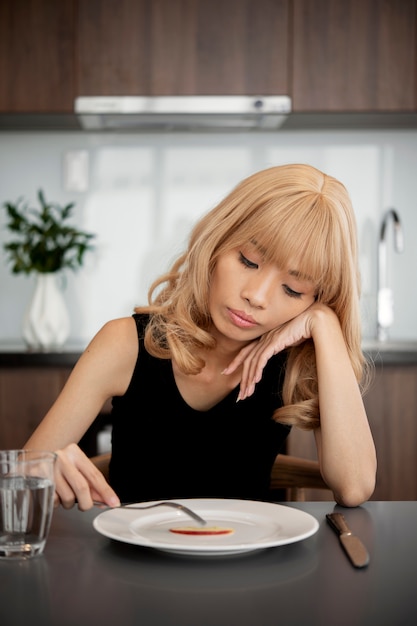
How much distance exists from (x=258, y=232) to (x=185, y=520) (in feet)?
1.98

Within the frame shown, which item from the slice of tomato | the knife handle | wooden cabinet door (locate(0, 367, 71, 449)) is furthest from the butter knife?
wooden cabinet door (locate(0, 367, 71, 449))

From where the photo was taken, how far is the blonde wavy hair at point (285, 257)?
1.52 m

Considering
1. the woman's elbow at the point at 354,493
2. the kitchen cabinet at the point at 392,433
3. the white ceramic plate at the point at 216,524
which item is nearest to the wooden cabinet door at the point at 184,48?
the kitchen cabinet at the point at 392,433

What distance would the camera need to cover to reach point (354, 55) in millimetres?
3230

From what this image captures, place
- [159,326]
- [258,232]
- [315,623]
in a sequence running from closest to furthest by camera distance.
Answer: [315,623]
[258,232]
[159,326]

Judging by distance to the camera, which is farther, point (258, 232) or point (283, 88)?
point (283, 88)

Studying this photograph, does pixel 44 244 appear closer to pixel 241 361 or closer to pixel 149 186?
pixel 149 186

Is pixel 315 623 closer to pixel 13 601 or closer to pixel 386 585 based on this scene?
pixel 386 585

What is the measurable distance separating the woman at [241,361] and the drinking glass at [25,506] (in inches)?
21.2

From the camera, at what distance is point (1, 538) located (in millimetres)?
964

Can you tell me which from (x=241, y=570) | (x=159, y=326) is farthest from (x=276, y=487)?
(x=241, y=570)

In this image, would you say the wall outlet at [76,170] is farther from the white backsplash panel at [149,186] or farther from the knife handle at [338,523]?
the knife handle at [338,523]

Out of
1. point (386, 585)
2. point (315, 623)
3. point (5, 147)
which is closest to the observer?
point (315, 623)

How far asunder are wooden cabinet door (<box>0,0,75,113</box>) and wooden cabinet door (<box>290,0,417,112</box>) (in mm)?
899
